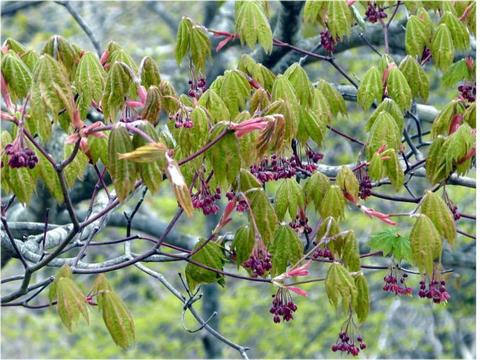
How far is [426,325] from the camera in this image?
7207mm

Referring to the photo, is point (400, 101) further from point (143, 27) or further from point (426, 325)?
point (143, 27)

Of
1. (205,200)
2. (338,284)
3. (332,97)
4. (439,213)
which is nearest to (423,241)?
(439,213)

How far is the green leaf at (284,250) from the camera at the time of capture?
248cm

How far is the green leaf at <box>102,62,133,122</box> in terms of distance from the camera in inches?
88.7

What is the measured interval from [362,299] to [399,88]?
2.50 feet

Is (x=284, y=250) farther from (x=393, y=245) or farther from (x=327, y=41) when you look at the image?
(x=327, y=41)

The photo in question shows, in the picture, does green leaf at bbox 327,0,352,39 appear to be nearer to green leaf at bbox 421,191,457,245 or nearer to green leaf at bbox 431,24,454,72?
green leaf at bbox 431,24,454,72

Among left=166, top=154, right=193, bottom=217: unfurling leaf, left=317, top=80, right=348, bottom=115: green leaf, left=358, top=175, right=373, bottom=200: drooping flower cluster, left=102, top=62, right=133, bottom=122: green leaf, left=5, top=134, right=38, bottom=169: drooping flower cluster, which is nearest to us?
left=166, top=154, right=193, bottom=217: unfurling leaf

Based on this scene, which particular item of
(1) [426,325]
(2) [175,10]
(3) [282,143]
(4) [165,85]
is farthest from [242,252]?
(2) [175,10]

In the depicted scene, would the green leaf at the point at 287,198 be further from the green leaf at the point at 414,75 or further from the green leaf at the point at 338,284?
the green leaf at the point at 414,75

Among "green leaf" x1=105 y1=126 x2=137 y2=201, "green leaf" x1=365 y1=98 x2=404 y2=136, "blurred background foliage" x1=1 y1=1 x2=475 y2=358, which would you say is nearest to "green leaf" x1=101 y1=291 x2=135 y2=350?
"green leaf" x1=105 y1=126 x2=137 y2=201

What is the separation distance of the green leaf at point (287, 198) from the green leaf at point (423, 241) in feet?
1.08

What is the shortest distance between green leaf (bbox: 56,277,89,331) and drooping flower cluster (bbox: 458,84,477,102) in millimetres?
1586

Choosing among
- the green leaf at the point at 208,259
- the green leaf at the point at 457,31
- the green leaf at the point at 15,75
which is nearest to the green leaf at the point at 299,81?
the green leaf at the point at 208,259
